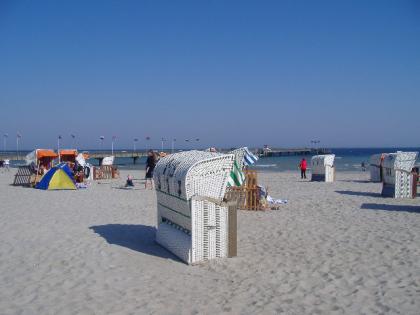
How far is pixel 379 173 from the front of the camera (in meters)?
21.4

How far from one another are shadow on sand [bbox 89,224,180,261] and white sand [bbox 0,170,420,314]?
0.02 m

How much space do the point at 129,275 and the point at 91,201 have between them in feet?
25.7

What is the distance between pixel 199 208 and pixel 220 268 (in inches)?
34.5

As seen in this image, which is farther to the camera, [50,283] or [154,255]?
[154,255]

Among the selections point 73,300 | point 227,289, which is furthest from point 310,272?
point 73,300

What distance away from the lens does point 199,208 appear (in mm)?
6168

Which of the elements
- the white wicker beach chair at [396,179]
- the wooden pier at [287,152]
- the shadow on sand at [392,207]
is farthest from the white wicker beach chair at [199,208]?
the wooden pier at [287,152]

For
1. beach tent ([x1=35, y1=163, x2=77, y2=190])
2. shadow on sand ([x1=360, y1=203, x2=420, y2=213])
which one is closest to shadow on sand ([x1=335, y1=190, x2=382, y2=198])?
shadow on sand ([x1=360, y1=203, x2=420, y2=213])

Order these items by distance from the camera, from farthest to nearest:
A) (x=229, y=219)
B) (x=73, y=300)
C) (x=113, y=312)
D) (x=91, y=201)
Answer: (x=91, y=201) < (x=229, y=219) < (x=73, y=300) < (x=113, y=312)

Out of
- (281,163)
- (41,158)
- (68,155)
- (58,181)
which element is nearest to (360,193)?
(58,181)

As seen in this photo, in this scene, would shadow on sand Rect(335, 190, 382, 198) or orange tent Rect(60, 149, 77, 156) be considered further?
orange tent Rect(60, 149, 77, 156)

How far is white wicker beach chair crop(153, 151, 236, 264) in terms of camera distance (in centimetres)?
617

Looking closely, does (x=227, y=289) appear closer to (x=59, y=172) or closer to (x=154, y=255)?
(x=154, y=255)

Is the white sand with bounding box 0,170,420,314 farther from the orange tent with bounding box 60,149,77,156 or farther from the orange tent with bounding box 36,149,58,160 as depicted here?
the orange tent with bounding box 60,149,77,156
